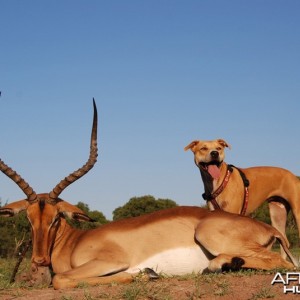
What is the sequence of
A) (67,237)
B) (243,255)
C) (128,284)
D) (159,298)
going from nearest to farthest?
(159,298)
(128,284)
(243,255)
(67,237)

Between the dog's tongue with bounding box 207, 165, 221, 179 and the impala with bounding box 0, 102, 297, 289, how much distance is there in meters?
3.35

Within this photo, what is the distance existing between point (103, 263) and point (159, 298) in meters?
A: 1.75

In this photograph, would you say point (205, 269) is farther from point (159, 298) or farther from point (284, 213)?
point (284, 213)

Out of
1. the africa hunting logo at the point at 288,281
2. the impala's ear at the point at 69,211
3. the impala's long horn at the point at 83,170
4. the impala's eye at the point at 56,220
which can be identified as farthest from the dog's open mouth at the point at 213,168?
the africa hunting logo at the point at 288,281

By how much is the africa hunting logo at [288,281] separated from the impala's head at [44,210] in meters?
3.26

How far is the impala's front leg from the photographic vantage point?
8422 mm

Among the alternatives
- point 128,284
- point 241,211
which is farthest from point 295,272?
point 241,211

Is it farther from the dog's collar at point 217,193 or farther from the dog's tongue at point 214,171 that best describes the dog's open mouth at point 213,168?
the dog's collar at point 217,193

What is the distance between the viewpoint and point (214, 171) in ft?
42.6

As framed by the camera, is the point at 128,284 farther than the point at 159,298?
Yes

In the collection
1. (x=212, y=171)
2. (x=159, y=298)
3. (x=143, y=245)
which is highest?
(x=212, y=171)

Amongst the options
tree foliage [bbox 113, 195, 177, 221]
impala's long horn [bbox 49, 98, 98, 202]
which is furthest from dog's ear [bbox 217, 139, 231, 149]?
tree foliage [bbox 113, 195, 177, 221]

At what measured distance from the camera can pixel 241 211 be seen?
13.0m

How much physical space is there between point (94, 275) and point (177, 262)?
4.03ft
